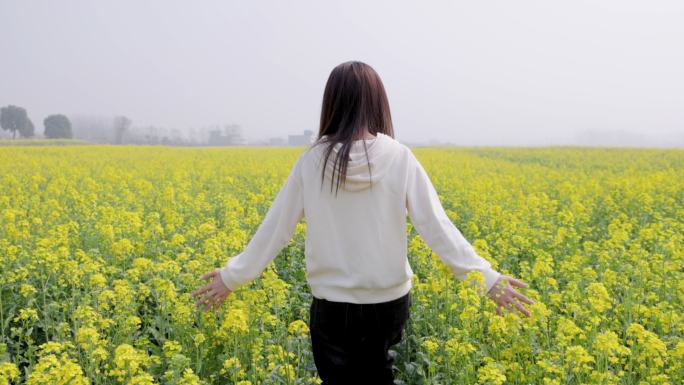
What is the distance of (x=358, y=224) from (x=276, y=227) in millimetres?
408

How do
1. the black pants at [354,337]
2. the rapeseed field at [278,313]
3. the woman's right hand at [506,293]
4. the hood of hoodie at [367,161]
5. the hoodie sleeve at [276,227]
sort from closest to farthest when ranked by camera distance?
1. the hood of hoodie at [367,161]
2. the black pants at [354,337]
3. the hoodie sleeve at [276,227]
4. the woman's right hand at [506,293]
5. the rapeseed field at [278,313]

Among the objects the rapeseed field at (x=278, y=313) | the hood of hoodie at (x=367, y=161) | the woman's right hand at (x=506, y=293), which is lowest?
the rapeseed field at (x=278, y=313)

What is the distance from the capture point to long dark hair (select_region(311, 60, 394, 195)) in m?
2.24

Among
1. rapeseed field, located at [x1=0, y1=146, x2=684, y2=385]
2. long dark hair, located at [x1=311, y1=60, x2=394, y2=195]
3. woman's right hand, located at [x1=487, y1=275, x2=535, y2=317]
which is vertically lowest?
rapeseed field, located at [x1=0, y1=146, x2=684, y2=385]

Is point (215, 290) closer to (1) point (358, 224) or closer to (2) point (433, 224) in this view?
(1) point (358, 224)

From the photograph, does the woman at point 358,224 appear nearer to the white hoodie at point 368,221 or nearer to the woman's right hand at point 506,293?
the white hoodie at point 368,221

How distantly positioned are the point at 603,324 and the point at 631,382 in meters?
0.90

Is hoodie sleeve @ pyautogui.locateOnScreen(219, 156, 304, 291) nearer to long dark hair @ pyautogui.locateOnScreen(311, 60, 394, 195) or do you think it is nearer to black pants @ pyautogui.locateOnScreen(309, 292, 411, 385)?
long dark hair @ pyautogui.locateOnScreen(311, 60, 394, 195)

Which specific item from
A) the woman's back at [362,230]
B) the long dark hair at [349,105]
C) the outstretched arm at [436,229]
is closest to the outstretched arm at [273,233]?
the woman's back at [362,230]

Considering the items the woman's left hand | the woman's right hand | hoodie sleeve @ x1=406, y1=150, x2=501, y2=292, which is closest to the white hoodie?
hoodie sleeve @ x1=406, y1=150, x2=501, y2=292

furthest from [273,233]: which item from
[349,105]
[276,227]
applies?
[349,105]

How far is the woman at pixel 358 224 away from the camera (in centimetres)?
226

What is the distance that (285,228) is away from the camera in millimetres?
2514

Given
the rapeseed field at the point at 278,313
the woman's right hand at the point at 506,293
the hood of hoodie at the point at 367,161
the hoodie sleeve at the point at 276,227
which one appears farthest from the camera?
the rapeseed field at the point at 278,313
